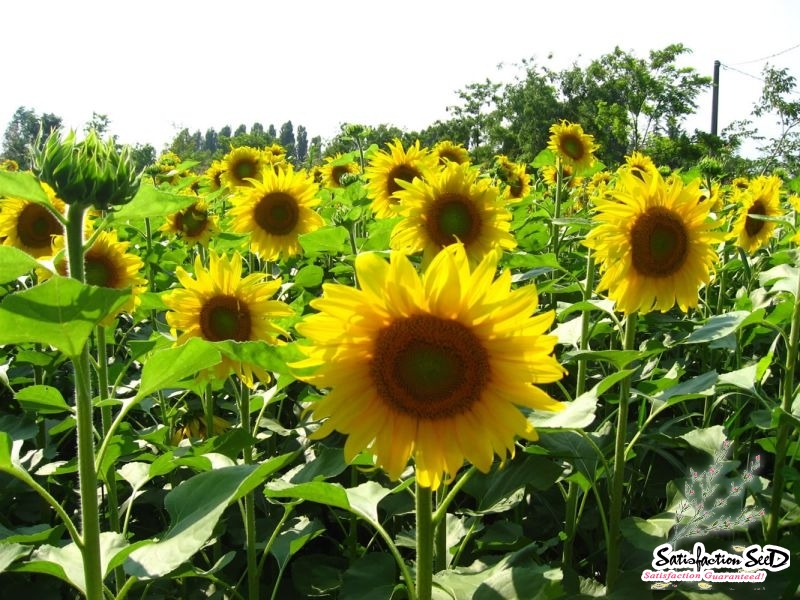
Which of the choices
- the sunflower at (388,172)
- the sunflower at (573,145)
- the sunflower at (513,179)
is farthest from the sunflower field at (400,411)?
the sunflower at (513,179)

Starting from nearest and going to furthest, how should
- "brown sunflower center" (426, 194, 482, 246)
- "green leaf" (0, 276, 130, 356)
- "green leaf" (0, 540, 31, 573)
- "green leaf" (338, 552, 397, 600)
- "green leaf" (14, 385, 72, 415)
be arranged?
"green leaf" (0, 276, 130, 356), "green leaf" (0, 540, 31, 573), "green leaf" (338, 552, 397, 600), "green leaf" (14, 385, 72, 415), "brown sunflower center" (426, 194, 482, 246)

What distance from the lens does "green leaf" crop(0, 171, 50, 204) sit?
1.14m

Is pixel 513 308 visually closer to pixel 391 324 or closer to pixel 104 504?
pixel 391 324

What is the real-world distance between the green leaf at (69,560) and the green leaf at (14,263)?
20.1 inches

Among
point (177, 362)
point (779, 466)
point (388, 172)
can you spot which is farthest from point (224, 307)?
point (388, 172)

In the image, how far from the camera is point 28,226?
3.25 m

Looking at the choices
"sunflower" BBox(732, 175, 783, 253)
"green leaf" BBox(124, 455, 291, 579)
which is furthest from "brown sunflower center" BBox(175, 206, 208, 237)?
"green leaf" BBox(124, 455, 291, 579)

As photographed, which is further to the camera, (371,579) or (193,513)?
(371,579)

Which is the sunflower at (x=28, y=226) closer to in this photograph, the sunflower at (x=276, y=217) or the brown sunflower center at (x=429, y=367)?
the sunflower at (x=276, y=217)

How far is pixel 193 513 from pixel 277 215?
2.87 meters

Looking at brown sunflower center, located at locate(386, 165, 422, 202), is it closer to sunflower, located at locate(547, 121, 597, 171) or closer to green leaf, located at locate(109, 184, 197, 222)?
sunflower, located at locate(547, 121, 597, 171)

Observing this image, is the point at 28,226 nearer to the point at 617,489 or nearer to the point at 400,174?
the point at 400,174

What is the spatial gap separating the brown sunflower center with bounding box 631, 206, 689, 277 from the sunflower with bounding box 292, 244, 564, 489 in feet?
3.24

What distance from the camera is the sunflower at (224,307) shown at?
2436 millimetres
